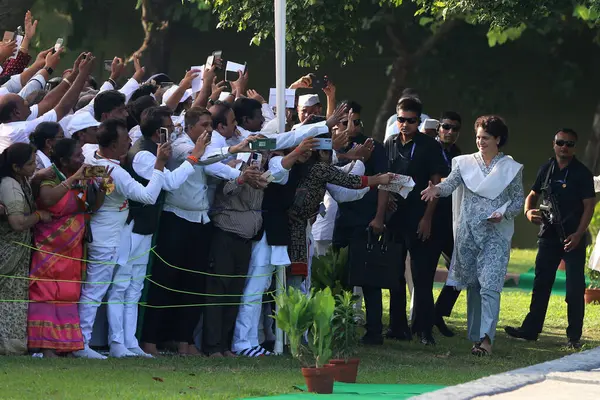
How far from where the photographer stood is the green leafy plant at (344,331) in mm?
9141

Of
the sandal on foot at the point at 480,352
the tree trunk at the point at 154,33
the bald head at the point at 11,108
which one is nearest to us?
the bald head at the point at 11,108

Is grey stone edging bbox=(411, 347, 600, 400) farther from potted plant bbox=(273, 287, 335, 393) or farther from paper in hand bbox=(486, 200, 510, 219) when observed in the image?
paper in hand bbox=(486, 200, 510, 219)

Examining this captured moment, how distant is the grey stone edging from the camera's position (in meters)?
7.61

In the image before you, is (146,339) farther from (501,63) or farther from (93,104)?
(501,63)

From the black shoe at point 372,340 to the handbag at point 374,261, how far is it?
17.0 inches

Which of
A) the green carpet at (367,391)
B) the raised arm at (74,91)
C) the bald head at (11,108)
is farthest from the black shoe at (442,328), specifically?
the bald head at (11,108)

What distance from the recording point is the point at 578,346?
1257cm

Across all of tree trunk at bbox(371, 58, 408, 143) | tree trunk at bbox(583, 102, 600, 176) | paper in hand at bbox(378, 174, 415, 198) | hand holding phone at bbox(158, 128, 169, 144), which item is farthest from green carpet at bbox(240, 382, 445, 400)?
tree trunk at bbox(371, 58, 408, 143)

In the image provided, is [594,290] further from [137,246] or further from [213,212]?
[137,246]

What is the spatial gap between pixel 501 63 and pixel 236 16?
11.8m

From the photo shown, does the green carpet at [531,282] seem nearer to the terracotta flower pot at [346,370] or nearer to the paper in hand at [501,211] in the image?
the paper in hand at [501,211]

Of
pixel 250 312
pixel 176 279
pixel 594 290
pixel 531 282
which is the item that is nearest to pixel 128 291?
pixel 176 279

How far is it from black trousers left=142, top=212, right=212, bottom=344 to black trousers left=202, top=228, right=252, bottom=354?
0.10 meters

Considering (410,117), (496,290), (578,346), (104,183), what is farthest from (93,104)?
(578,346)
